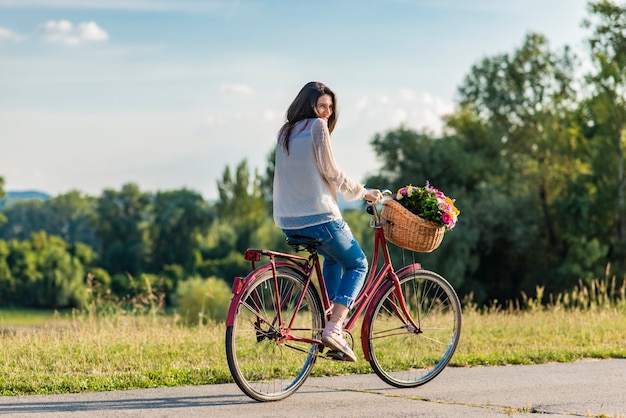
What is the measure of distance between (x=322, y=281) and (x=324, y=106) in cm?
123

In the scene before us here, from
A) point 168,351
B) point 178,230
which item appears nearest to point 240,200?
point 178,230

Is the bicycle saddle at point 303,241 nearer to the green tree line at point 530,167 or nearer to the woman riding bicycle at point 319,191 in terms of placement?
the woman riding bicycle at point 319,191

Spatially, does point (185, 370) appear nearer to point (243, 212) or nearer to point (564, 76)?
point (564, 76)

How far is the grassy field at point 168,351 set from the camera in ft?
20.6

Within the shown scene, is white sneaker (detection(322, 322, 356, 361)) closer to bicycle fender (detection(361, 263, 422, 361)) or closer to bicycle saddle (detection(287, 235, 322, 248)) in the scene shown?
bicycle fender (detection(361, 263, 422, 361))

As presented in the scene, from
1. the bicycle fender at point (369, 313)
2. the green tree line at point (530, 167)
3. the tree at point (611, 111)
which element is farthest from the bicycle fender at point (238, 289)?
the tree at point (611, 111)

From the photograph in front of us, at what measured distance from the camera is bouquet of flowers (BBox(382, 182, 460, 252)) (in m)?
6.05

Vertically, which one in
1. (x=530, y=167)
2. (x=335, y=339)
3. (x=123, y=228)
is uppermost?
(x=530, y=167)

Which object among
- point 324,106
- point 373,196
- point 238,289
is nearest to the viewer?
point 238,289

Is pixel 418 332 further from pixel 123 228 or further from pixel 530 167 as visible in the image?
pixel 123 228

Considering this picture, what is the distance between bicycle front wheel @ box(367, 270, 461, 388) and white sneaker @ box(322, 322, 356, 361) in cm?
47

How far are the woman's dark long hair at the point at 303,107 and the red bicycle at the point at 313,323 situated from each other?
2.38ft

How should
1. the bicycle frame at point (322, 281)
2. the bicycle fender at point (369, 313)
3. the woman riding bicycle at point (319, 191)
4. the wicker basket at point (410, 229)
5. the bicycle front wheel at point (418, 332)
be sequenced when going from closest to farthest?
the bicycle frame at point (322, 281)
the woman riding bicycle at point (319, 191)
the wicker basket at point (410, 229)
the bicycle fender at point (369, 313)
the bicycle front wheel at point (418, 332)

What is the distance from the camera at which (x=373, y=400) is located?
5.83 metres
